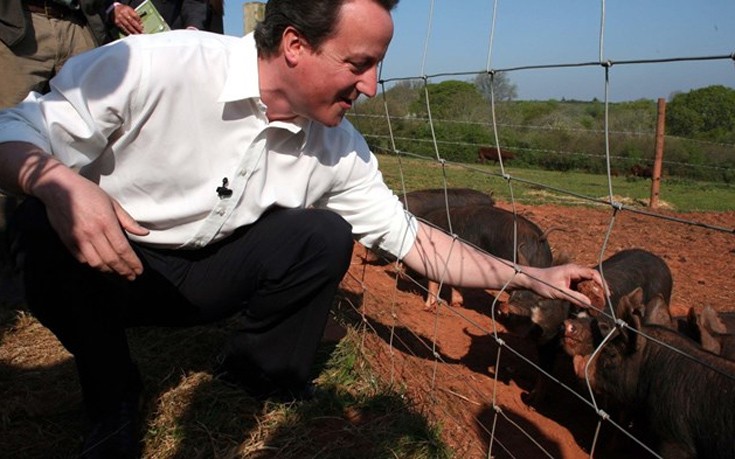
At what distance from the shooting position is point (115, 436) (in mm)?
2291

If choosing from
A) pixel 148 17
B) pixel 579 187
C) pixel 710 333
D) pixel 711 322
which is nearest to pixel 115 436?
pixel 148 17

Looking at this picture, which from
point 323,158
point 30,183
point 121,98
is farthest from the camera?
point 323,158

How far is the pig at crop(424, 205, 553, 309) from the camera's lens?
5.92 m

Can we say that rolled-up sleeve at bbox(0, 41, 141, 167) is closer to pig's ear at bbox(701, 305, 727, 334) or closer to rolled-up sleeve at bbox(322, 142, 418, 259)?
rolled-up sleeve at bbox(322, 142, 418, 259)

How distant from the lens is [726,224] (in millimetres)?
10805

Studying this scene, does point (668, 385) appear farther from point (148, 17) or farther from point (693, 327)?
point (148, 17)

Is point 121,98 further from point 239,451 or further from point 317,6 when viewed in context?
point 239,451

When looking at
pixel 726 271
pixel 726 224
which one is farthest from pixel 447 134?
pixel 726 271

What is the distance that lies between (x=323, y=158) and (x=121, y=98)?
2.60 ft

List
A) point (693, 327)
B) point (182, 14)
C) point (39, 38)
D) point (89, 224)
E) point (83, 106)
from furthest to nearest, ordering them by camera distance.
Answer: point (182, 14) < point (693, 327) < point (39, 38) < point (83, 106) < point (89, 224)

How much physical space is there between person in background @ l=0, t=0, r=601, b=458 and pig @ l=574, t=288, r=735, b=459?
1.04m

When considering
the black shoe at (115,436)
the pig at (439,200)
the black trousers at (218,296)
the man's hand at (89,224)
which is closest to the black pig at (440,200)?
the pig at (439,200)

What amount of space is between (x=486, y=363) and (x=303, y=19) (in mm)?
3130

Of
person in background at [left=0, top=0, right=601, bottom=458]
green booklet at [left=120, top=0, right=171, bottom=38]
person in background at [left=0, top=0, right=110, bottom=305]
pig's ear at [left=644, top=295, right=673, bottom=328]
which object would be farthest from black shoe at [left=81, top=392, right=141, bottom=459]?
pig's ear at [left=644, top=295, right=673, bottom=328]
